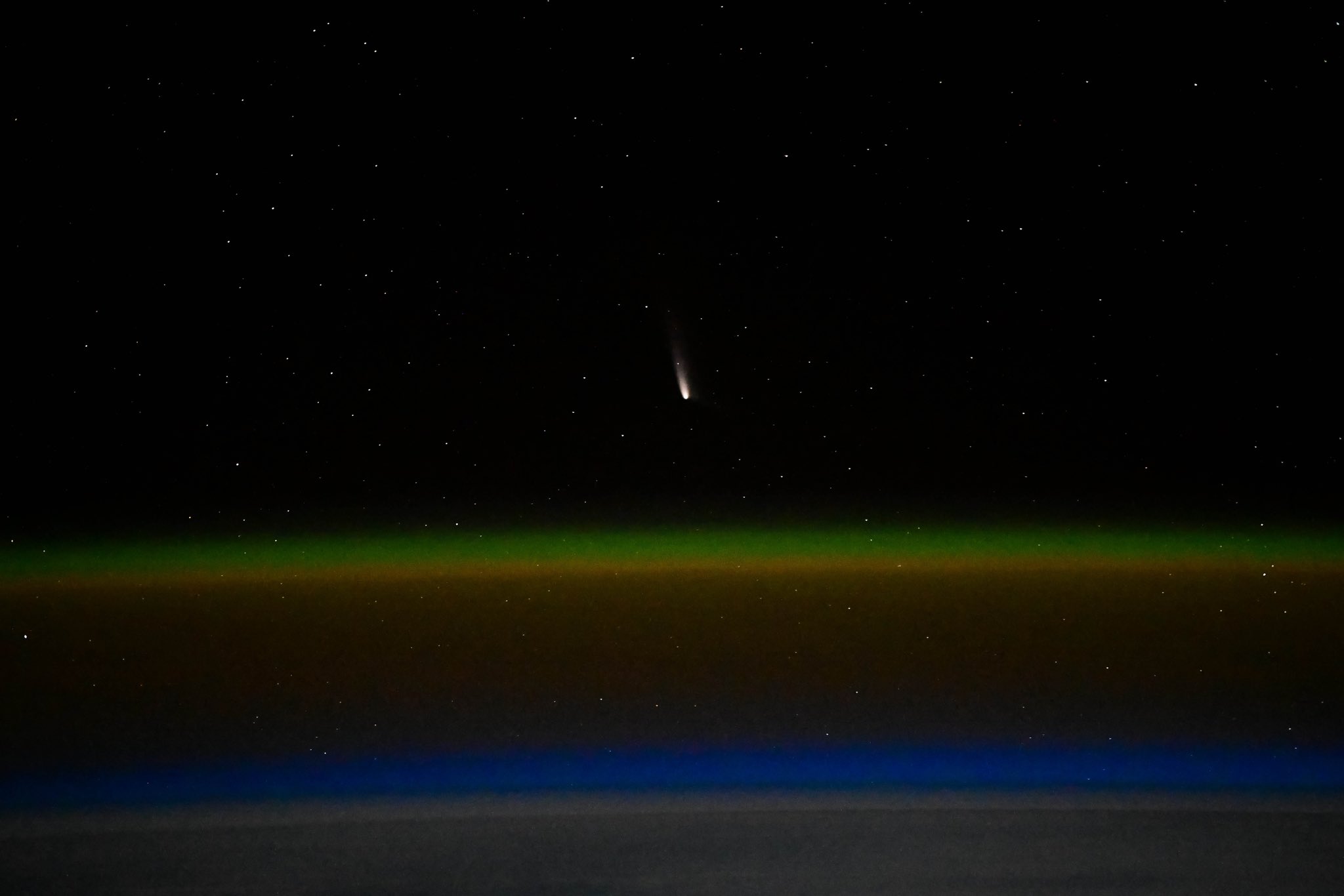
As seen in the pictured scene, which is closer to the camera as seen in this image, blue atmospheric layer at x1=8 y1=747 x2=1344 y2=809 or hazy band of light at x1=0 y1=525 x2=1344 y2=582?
blue atmospheric layer at x1=8 y1=747 x2=1344 y2=809

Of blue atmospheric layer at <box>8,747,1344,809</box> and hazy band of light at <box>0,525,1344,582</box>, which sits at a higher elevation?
hazy band of light at <box>0,525,1344,582</box>

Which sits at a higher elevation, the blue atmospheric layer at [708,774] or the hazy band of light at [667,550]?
the hazy band of light at [667,550]

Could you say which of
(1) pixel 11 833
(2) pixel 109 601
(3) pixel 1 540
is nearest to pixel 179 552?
(2) pixel 109 601

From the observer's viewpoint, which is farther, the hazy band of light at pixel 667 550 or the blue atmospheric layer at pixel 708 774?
the hazy band of light at pixel 667 550

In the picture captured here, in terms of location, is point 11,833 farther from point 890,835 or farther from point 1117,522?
point 1117,522

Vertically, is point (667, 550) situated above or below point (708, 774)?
above
